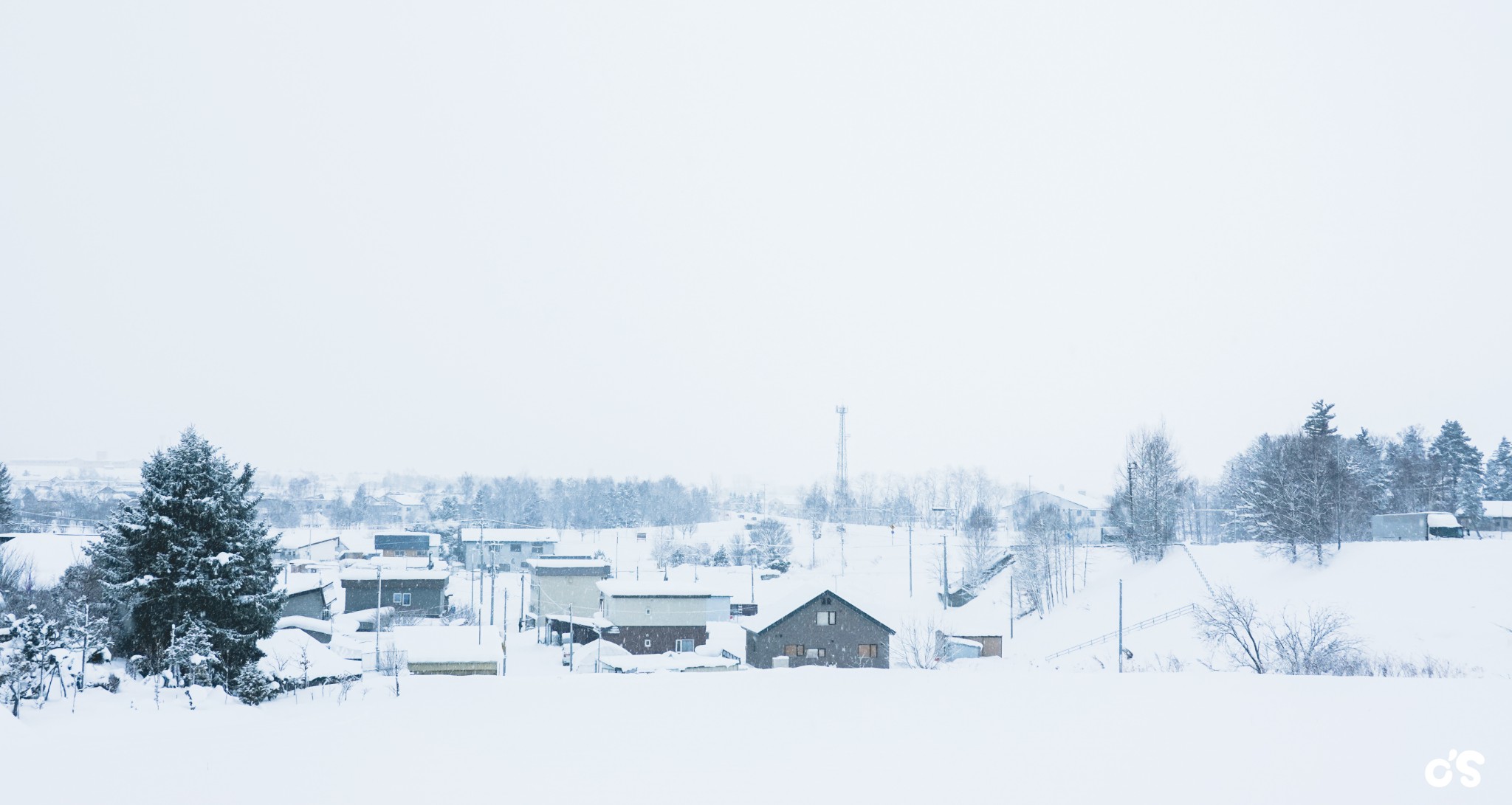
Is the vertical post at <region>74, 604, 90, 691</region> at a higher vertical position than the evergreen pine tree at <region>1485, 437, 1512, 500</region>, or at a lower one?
lower

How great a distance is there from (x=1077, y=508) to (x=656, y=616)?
6151cm

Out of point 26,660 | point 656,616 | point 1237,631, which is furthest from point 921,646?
point 26,660

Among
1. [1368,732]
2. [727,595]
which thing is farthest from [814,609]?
[1368,732]

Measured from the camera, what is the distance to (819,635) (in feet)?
86.1

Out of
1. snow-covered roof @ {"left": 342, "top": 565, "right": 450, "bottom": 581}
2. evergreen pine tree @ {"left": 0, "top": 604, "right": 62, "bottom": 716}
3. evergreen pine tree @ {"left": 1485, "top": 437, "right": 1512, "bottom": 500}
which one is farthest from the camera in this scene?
evergreen pine tree @ {"left": 1485, "top": 437, "right": 1512, "bottom": 500}

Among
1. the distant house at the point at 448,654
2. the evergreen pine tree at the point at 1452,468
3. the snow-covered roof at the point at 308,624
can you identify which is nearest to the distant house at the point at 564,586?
the snow-covered roof at the point at 308,624

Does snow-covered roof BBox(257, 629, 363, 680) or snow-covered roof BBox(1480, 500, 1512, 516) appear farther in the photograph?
snow-covered roof BBox(1480, 500, 1512, 516)

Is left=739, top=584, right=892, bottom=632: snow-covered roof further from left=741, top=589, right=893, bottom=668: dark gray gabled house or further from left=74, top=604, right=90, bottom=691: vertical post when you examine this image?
left=74, top=604, right=90, bottom=691: vertical post

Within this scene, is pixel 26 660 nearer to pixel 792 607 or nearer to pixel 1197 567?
pixel 792 607

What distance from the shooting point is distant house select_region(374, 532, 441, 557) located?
6425 cm

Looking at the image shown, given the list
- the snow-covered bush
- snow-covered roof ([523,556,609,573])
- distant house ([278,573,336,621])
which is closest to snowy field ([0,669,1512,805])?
the snow-covered bush

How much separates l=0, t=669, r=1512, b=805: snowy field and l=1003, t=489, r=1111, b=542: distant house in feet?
206

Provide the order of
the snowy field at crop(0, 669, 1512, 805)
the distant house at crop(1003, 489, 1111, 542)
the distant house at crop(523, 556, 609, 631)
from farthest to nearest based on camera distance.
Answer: the distant house at crop(1003, 489, 1111, 542) → the distant house at crop(523, 556, 609, 631) → the snowy field at crop(0, 669, 1512, 805)

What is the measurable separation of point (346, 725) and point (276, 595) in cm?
598
